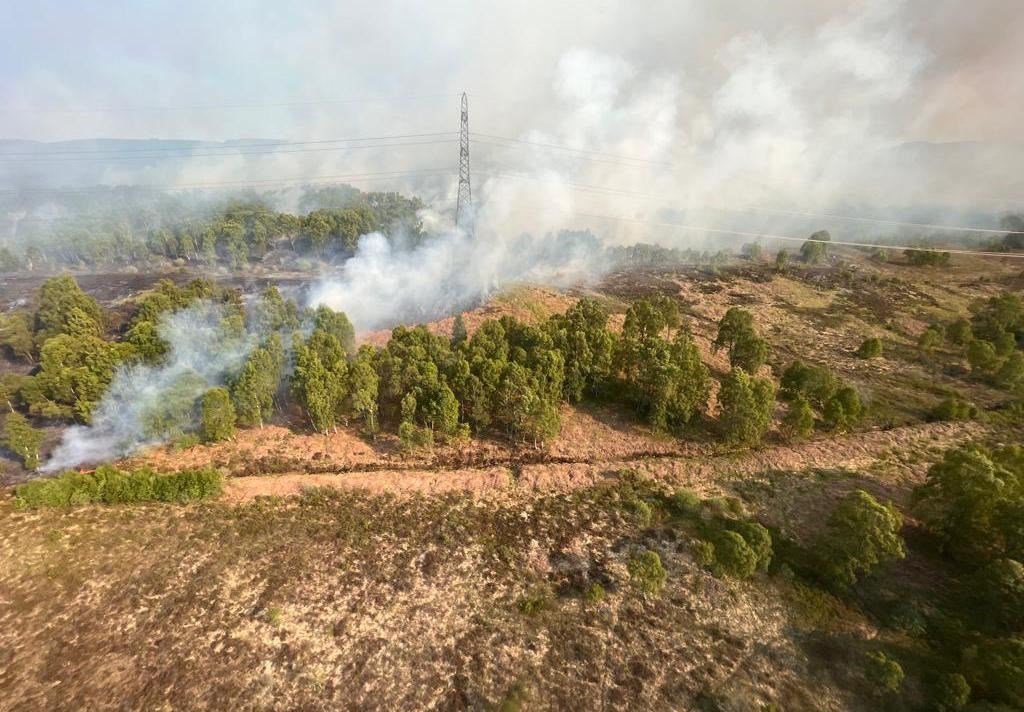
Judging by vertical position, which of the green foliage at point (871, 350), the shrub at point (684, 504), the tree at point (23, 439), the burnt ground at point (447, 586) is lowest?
the burnt ground at point (447, 586)

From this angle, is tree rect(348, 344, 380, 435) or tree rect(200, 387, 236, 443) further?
tree rect(348, 344, 380, 435)

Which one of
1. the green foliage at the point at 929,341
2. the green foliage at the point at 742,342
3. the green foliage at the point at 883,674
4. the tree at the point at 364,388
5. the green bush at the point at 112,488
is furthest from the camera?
the green foliage at the point at 929,341

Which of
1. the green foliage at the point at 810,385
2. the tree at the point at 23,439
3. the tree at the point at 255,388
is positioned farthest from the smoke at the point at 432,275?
the green foliage at the point at 810,385

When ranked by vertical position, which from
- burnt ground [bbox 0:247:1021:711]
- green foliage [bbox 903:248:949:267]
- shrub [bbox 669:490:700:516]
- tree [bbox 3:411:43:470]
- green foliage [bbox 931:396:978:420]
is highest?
green foliage [bbox 903:248:949:267]

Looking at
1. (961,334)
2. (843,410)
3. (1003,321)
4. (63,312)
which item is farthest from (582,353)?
(63,312)

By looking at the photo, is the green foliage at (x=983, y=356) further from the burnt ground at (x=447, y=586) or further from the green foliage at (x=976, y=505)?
the green foliage at (x=976, y=505)

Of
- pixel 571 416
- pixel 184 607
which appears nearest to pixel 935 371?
pixel 571 416

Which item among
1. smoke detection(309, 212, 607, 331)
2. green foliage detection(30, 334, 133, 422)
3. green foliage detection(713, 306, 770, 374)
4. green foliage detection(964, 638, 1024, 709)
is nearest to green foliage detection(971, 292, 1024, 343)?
green foliage detection(713, 306, 770, 374)

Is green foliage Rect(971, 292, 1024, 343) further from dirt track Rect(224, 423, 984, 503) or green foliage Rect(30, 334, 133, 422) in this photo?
green foliage Rect(30, 334, 133, 422)
